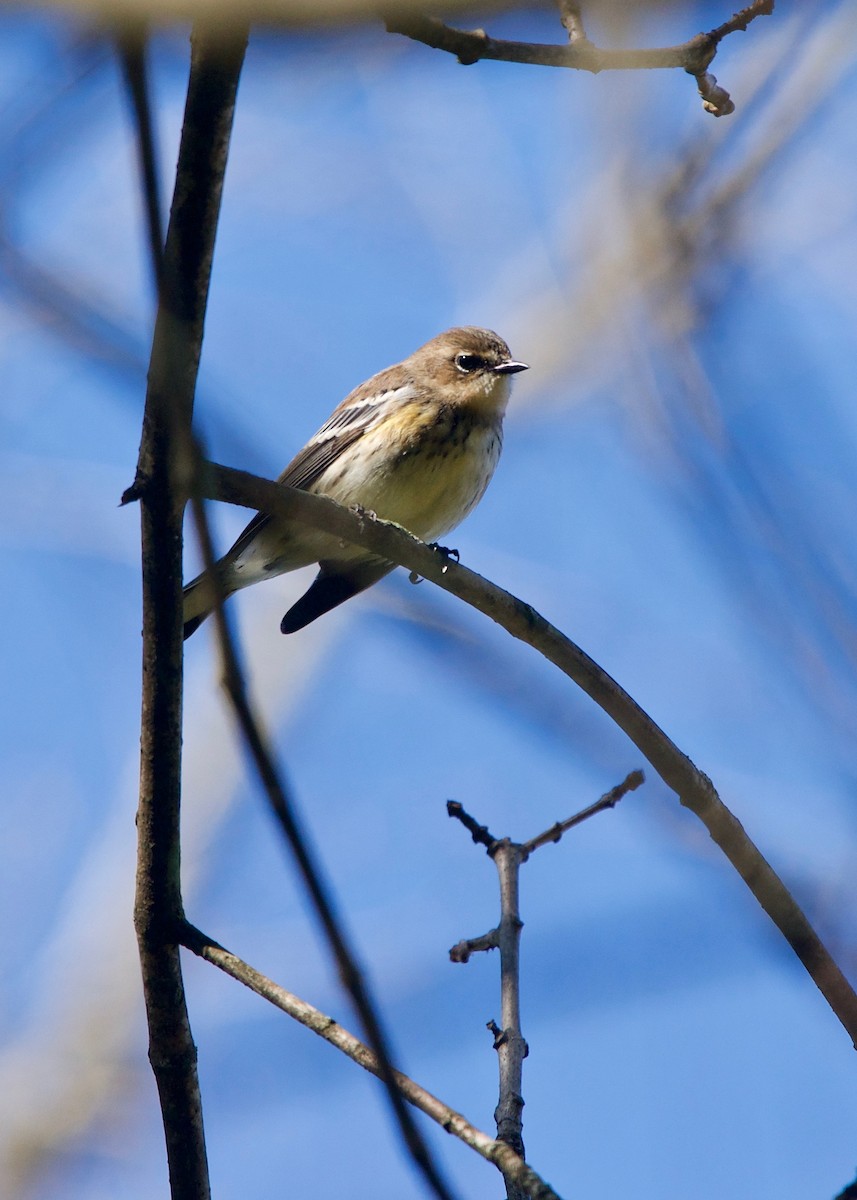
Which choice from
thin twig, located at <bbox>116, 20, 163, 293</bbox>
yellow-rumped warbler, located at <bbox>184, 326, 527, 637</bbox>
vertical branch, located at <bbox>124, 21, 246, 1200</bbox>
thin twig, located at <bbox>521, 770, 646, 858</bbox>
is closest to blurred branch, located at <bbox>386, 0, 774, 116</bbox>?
vertical branch, located at <bbox>124, 21, 246, 1200</bbox>

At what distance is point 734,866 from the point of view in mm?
3188

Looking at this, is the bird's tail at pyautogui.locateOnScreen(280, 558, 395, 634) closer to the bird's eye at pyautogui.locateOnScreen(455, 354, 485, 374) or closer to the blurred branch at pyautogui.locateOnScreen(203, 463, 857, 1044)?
the bird's eye at pyautogui.locateOnScreen(455, 354, 485, 374)

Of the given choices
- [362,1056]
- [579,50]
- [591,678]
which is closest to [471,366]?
[591,678]

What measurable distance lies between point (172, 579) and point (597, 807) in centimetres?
160

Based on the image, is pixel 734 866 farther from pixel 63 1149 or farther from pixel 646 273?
pixel 63 1149

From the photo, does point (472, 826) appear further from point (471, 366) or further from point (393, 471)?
point (471, 366)

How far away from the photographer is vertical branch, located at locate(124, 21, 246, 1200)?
2.05m

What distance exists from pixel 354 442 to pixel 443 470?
0.64m

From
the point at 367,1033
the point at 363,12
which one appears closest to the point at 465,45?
A: the point at 363,12

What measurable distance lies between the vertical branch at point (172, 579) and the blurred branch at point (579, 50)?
1.14 feet

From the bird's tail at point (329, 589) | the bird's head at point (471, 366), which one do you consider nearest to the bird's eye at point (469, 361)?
the bird's head at point (471, 366)

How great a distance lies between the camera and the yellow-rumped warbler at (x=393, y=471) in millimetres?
6312

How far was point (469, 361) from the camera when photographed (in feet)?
23.2

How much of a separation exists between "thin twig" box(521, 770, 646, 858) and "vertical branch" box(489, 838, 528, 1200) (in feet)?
0.41
